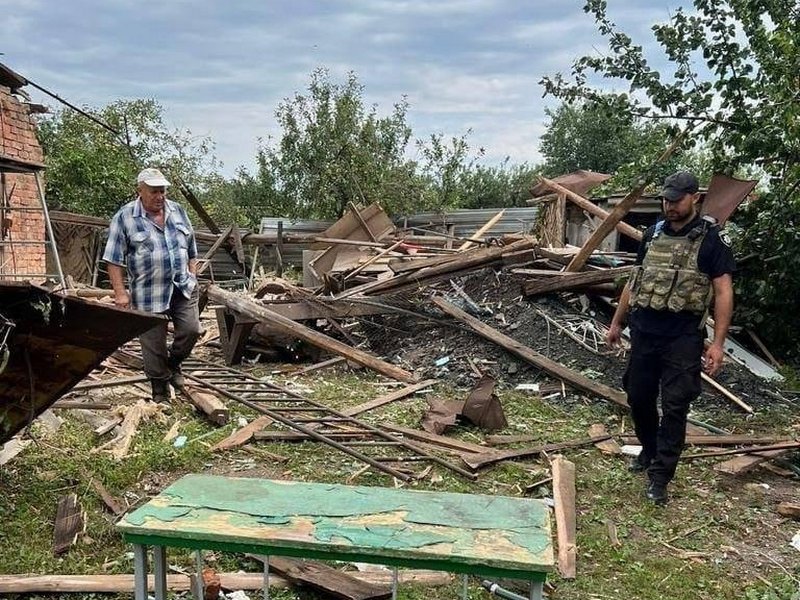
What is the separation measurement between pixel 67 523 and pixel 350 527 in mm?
2012

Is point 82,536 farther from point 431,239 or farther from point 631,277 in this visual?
point 431,239

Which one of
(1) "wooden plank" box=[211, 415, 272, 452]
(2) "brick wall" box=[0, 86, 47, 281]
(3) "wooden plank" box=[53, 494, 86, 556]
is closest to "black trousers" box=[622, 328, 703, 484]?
(1) "wooden plank" box=[211, 415, 272, 452]

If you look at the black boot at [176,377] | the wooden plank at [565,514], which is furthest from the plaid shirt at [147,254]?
the wooden plank at [565,514]

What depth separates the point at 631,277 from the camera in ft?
15.0

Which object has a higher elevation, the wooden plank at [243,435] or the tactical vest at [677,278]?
Result: the tactical vest at [677,278]

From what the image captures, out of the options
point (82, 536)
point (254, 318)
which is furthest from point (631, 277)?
point (254, 318)

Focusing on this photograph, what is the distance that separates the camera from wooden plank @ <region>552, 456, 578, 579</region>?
346cm

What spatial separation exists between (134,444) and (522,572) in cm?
360

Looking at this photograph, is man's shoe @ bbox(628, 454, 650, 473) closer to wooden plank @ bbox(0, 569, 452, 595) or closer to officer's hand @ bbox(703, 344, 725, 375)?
officer's hand @ bbox(703, 344, 725, 375)

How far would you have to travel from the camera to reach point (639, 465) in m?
4.88

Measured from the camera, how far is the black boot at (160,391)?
5816mm

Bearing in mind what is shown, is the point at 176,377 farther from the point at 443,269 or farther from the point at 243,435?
→ the point at 443,269

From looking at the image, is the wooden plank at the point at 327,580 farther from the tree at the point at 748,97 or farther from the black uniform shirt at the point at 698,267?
the tree at the point at 748,97

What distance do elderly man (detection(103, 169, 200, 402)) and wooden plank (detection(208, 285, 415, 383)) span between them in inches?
86.4
